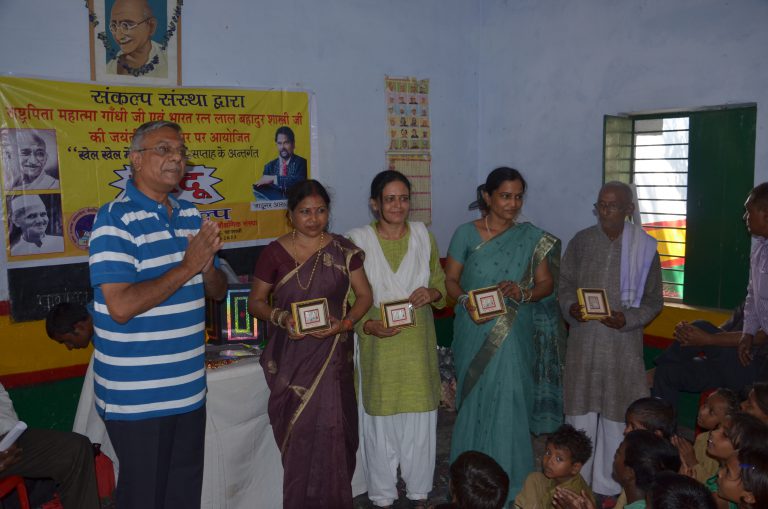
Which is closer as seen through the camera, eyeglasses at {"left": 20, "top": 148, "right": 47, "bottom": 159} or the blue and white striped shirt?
the blue and white striped shirt

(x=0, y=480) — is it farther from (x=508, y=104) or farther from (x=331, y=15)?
(x=508, y=104)

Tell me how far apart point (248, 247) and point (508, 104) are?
2952 mm

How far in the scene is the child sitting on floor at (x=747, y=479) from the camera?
239 centimetres

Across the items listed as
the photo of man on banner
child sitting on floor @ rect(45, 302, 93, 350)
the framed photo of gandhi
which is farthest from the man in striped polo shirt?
the photo of man on banner

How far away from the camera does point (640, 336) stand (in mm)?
4203

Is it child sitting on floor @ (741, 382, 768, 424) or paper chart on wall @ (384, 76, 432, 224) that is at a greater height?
paper chart on wall @ (384, 76, 432, 224)

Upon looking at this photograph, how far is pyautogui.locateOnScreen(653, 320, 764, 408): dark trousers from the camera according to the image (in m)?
4.25

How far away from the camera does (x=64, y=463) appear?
337 centimetres

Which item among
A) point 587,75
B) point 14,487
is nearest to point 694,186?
point 587,75

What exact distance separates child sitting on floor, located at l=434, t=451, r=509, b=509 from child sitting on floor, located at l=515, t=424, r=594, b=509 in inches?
19.6

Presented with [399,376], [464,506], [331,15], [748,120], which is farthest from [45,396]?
[748,120]

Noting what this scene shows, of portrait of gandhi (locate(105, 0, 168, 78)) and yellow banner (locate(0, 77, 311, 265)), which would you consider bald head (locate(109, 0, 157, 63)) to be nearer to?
portrait of gandhi (locate(105, 0, 168, 78))

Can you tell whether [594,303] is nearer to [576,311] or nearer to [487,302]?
[576,311]

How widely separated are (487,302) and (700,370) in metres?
1.66
